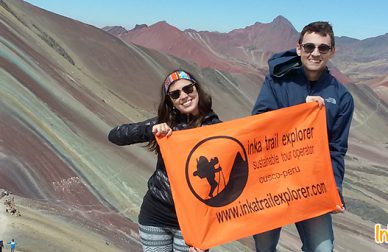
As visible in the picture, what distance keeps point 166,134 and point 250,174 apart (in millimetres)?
834

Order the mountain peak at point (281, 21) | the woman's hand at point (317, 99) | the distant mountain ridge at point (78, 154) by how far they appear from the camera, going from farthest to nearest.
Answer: the mountain peak at point (281, 21)
the distant mountain ridge at point (78, 154)
the woman's hand at point (317, 99)

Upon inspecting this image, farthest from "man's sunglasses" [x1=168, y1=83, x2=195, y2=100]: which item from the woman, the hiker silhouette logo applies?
the hiker silhouette logo

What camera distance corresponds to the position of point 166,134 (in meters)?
3.92

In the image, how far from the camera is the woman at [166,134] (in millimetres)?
3891

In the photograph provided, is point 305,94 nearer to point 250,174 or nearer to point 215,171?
Answer: point 250,174

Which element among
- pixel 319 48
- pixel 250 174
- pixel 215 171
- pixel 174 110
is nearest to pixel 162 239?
pixel 215 171

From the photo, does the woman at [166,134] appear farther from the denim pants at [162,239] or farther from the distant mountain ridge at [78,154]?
the distant mountain ridge at [78,154]

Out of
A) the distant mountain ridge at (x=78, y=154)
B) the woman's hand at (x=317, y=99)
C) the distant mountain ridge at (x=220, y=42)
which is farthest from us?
the distant mountain ridge at (x=220, y=42)

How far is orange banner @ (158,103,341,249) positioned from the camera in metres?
3.92

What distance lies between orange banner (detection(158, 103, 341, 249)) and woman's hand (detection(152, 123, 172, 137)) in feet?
0.17

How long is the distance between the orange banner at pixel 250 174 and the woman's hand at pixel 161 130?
51 mm

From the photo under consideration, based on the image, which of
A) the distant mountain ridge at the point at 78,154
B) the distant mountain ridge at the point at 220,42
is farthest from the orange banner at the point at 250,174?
the distant mountain ridge at the point at 220,42

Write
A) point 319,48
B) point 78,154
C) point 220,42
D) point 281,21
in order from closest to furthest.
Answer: point 319,48 < point 78,154 < point 220,42 < point 281,21

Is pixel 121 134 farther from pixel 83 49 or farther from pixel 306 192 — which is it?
pixel 83 49
